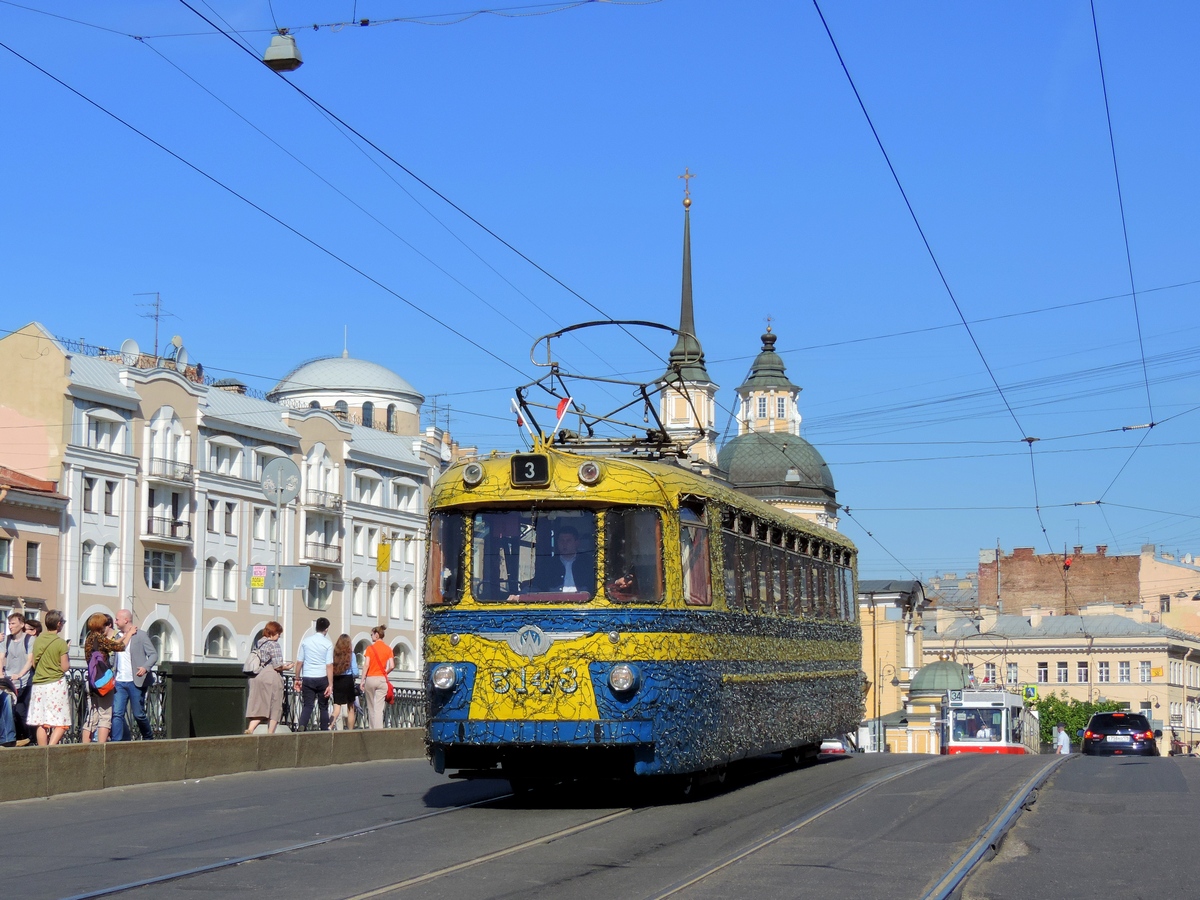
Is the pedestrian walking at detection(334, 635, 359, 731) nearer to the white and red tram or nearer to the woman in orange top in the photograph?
the woman in orange top

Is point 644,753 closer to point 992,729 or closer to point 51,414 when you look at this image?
point 992,729

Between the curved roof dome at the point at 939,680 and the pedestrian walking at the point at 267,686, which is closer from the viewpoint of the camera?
the pedestrian walking at the point at 267,686

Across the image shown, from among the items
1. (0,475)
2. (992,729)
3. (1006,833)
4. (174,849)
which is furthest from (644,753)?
(0,475)

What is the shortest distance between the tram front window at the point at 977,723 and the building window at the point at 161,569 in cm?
3185

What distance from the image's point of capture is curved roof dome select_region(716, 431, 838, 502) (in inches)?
4510

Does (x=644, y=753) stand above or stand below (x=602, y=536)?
below

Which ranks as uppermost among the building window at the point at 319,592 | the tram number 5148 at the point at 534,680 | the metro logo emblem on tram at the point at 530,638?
the building window at the point at 319,592

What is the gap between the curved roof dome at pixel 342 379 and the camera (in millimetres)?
99500

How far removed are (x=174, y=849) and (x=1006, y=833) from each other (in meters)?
6.04

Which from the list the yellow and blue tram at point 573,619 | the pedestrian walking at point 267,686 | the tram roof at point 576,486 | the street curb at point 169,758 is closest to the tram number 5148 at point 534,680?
the yellow and blue tram at point 573,619

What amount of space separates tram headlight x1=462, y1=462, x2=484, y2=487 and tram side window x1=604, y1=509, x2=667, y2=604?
3.73 feet

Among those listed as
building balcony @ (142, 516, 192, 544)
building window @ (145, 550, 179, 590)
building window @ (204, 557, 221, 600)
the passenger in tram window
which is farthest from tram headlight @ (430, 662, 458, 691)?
building window @ (204, 557, 221, 600)

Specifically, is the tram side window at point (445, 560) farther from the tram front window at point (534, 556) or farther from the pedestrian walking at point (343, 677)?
the pedestrian walking at point (343, 677)

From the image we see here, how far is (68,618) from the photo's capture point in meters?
65.4
